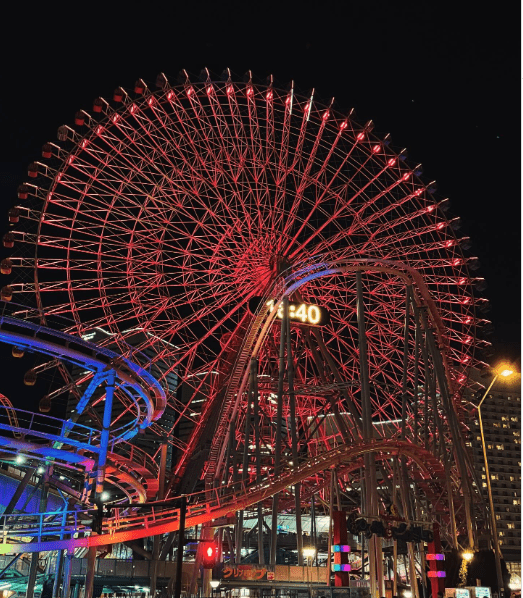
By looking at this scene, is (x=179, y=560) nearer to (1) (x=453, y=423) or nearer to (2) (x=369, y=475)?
(2) (x=369, y=475)

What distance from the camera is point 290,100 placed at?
33.9 meters

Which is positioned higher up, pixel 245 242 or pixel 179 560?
pixel 245 242

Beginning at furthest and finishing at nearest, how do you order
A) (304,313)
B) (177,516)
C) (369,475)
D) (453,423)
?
(304,313) < (453,423) < (369,475) < (177,516)

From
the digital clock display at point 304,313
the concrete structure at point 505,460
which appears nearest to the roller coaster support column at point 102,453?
the digital clock display at point 304,313

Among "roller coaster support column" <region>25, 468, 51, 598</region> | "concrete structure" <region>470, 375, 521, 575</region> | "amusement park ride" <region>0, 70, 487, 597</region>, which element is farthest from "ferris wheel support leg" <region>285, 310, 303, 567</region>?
"concrete structure" <region>470, 375, 521, 575</region>

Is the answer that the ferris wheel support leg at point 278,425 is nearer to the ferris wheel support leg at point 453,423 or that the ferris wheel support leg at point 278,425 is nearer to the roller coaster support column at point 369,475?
the roller coaster support column at point 369,475

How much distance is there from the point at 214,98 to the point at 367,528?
2186 centimetres

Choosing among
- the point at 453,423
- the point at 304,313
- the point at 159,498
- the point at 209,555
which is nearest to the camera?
the point at 209,555

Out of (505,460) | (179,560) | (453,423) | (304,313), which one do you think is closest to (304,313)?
(304,313)

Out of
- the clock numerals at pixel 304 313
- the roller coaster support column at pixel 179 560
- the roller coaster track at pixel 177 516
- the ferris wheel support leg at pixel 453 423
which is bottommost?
the roller coaster support column at pixel 179 560

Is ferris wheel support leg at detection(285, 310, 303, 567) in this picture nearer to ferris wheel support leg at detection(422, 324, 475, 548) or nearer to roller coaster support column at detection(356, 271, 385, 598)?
roller coaster support column at detection(356, 271, 385, 598)

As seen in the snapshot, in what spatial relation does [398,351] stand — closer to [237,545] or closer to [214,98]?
[237,545]

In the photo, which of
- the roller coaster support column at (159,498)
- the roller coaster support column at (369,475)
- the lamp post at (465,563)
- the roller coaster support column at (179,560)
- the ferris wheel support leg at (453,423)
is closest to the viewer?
the roller coaster support column at (179,560)

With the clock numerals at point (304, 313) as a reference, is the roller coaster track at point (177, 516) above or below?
below
